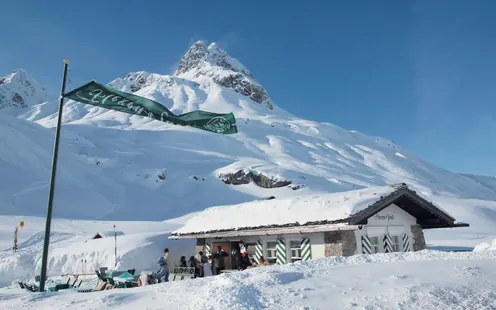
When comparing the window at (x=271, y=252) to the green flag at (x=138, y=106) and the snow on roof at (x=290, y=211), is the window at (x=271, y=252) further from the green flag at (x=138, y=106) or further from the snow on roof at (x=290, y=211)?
the green flag at (x=138, y=106)

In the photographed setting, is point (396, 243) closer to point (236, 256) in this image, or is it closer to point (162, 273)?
point (236, 256)

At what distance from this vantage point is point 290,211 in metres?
16.8

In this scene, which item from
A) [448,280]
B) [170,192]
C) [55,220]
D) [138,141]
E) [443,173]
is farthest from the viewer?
[443,173]

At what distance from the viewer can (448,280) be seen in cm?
715

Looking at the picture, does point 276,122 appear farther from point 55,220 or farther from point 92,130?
point 55,220

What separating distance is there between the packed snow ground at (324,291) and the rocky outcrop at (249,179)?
55.2 metres

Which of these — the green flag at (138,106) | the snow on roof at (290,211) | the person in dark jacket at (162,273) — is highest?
the green flag at (138,106)

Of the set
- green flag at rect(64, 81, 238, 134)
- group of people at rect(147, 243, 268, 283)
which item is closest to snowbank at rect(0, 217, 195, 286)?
group of people at rect(147, 243, 268, 283)

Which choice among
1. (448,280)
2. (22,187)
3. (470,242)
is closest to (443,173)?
(470,242)

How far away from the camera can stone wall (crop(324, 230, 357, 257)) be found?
1477 centimetres

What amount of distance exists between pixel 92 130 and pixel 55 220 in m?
55.7

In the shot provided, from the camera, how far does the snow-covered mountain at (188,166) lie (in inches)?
2116

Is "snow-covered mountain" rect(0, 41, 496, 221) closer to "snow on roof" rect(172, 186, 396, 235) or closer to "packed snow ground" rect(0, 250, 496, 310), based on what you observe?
"snow on roof" rect(172, 186, 396, 235)

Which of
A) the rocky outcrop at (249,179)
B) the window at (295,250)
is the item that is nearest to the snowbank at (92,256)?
the window at (295,250)
